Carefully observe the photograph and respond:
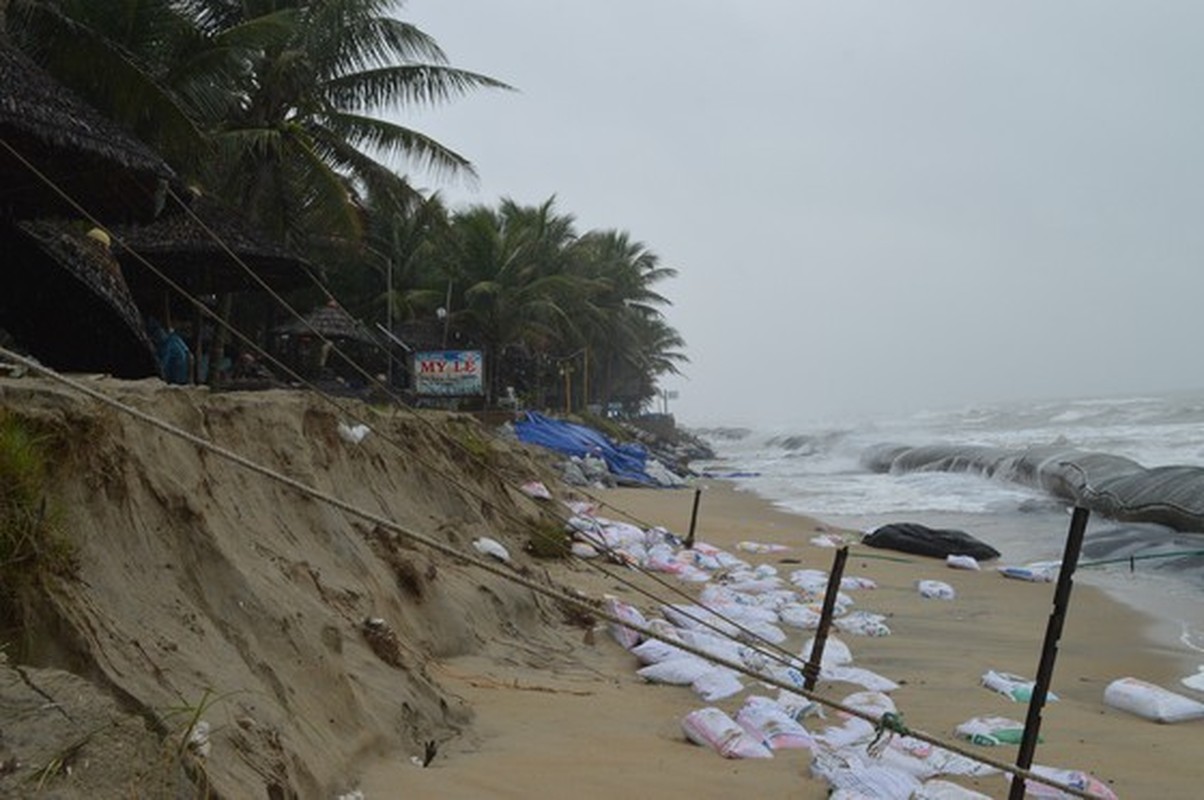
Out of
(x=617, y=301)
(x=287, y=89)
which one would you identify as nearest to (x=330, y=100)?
(x=287, y=89)

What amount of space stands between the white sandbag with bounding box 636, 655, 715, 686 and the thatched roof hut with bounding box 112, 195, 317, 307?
5959 millimetres

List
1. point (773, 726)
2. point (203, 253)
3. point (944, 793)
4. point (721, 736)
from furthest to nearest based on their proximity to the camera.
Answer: point (203, 253), point (773, 726), point (721, 736), point (944, 793)

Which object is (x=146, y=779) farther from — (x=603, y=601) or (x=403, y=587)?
(x=603, y=601)

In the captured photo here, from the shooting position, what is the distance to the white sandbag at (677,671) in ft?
16.0

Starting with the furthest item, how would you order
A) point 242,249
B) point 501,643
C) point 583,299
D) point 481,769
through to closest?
point 583,299, point 242,249, point 501,643, point 481,769

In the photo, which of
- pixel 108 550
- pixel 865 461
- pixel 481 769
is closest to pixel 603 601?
pixel 481 769

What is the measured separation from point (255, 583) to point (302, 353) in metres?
19.4

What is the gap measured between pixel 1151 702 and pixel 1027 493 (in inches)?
545

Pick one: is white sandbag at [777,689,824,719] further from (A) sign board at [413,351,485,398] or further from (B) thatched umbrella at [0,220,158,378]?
(A) sign board at [413,351,485,398]

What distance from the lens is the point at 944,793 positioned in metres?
3.42

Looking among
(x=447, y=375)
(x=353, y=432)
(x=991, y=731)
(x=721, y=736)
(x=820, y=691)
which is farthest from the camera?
(x=447, y=375)

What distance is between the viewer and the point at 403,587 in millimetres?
4750

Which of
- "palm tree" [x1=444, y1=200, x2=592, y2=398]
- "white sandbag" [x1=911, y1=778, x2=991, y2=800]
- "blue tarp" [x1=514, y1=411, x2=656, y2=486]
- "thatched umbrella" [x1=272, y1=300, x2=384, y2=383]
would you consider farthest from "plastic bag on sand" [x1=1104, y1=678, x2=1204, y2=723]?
"palm tree" [x1=444, y1=200, x2=592, y2=398]

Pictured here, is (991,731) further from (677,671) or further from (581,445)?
(581,445)
